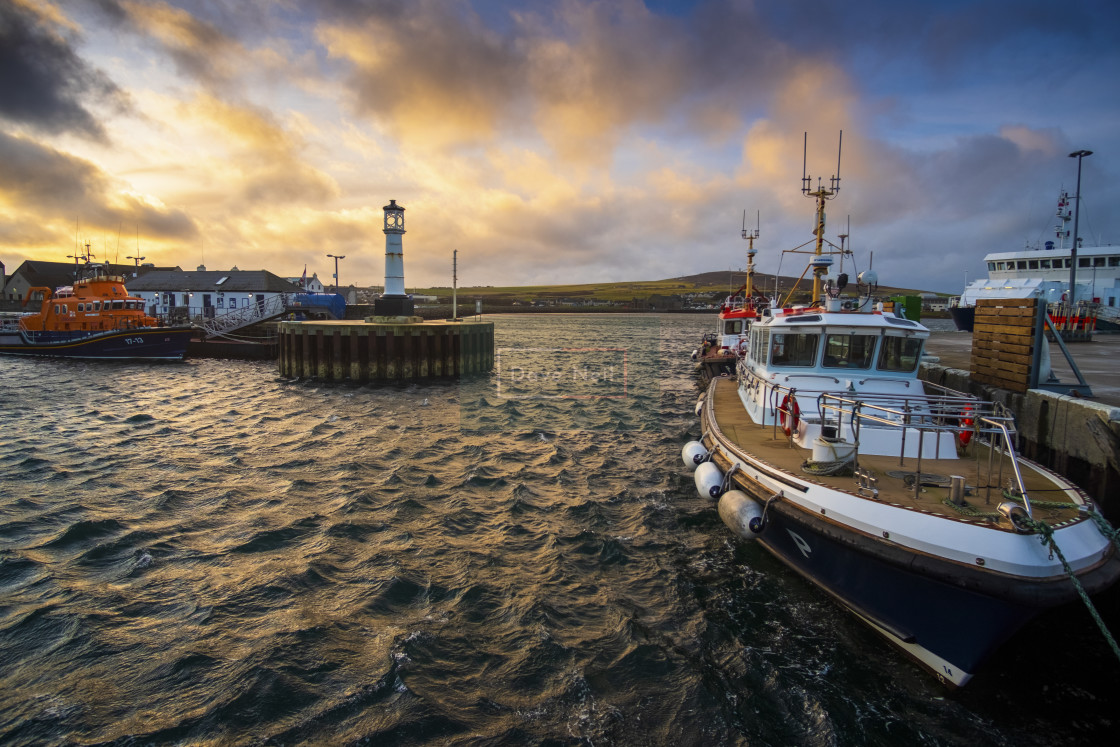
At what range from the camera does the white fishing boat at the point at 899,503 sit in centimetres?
531

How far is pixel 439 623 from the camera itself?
729 cm

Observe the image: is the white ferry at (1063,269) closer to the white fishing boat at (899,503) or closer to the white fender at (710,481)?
the white fishing boat at (899,503)

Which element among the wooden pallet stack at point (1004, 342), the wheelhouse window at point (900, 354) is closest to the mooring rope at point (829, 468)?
the wheelhouse window at point (900, 354)

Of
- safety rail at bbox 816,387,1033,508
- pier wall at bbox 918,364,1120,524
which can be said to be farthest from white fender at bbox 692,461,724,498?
pier wall at bbox 918,364,1120,524

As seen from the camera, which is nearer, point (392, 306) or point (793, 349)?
point (793, 349)

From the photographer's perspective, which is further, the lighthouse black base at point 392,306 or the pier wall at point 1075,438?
the lighthouse black base at point 392,306

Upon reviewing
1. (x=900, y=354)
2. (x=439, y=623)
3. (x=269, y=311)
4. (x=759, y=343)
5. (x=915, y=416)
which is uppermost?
(x=269, y=311)

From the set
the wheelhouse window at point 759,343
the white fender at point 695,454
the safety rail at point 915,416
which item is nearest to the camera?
the safety rail at point 915,416

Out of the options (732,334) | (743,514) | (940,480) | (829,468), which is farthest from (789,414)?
(732,334)

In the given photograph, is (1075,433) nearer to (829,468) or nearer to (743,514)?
(829,468)

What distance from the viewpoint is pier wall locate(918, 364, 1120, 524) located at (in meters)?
8.37

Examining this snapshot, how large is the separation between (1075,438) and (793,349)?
466 centimetres

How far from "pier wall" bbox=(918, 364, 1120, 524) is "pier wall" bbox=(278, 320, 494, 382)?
78.3 feet

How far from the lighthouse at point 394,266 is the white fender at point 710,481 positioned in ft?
95.9
